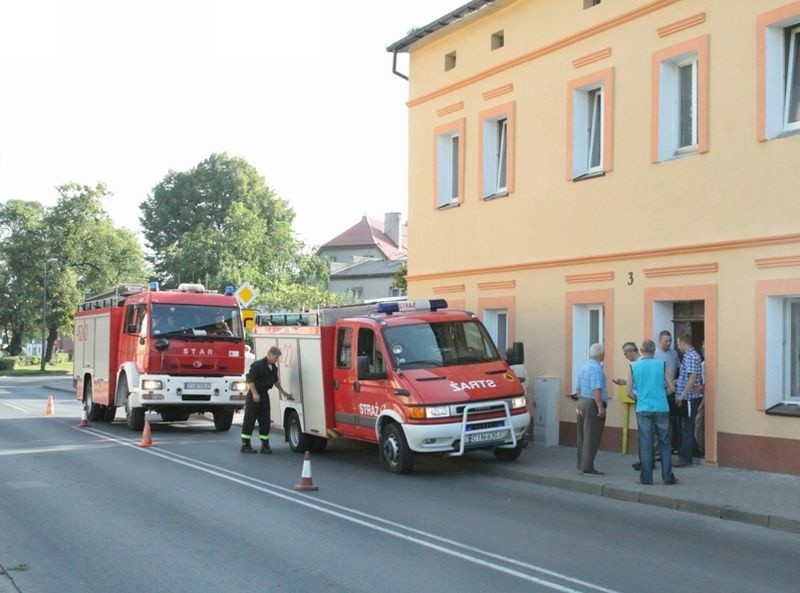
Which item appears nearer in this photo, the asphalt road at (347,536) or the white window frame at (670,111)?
the asphalt road at (347,536)

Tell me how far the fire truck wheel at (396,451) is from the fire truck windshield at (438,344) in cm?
94

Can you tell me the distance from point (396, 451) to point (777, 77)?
716cm

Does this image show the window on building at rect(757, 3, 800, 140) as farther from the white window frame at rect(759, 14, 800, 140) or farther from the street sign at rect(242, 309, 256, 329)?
the street sign at rect(242, 309, 256, 329)

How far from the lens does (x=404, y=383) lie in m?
13.6

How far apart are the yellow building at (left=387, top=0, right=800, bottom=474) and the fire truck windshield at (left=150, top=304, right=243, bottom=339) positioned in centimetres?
404

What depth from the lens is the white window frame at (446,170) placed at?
20.6m

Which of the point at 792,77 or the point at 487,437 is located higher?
the point at 792,77

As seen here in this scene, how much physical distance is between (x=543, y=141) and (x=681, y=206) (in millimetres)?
3749

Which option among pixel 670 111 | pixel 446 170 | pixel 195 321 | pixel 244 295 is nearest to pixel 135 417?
pixel 195 321

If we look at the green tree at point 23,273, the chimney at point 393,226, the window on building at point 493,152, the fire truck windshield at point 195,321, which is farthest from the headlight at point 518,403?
the chimney at point 393,226

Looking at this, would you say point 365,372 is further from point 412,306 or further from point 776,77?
point 776,77

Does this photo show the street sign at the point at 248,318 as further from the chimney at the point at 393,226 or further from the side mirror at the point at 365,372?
the chimney at the point at 393,226

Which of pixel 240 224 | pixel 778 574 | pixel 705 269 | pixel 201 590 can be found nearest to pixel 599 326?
pixel 705 269

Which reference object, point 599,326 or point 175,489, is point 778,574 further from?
point 599,326
